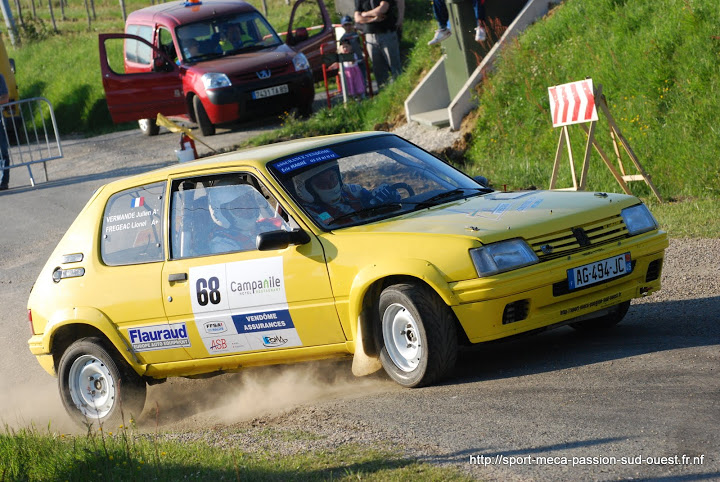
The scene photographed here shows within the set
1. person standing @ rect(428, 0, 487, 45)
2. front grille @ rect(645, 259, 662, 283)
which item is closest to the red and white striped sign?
person standing @ rect(428, 0, 487, 45)

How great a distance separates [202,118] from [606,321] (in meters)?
13.9

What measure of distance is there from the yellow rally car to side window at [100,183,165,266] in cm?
1

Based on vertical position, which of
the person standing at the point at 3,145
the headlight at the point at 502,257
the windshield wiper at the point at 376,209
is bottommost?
the person standing at the point at 3,145

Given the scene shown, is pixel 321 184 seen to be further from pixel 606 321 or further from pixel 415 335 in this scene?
pixel 606 321

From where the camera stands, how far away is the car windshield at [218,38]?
67.1 ft

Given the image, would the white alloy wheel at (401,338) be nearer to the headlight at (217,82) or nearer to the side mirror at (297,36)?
the headlight at (217,82)

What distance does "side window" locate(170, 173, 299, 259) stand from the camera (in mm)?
7000

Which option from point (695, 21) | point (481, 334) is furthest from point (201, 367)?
point (695, 21)

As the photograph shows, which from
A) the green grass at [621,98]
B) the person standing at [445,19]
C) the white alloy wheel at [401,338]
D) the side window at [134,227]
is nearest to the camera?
the white alloy wheel at [401,338]

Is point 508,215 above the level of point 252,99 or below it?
above

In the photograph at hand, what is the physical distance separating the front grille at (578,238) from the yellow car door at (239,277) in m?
1.34

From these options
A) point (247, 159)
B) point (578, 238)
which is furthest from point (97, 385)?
point (578, 238)

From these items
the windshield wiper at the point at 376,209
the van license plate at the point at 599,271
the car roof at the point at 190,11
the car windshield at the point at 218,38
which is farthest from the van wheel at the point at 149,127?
the van license plate at the point at 599,271

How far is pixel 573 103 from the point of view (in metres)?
11.4
